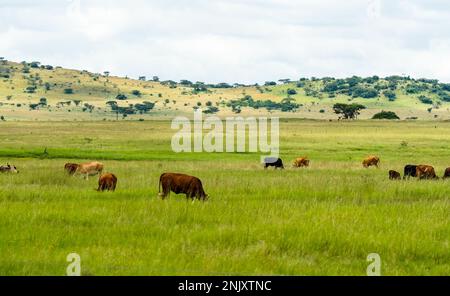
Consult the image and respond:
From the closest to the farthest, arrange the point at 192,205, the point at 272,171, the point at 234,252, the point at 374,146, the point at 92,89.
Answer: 1. the point at 234,252
2. the point at 192,205
3. the point at 272,171
4. the point at 374,146
5. the point at 92,89

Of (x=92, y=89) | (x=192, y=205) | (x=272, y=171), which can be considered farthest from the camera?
(x=92, y=89)

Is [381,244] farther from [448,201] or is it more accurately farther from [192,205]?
[448,201]

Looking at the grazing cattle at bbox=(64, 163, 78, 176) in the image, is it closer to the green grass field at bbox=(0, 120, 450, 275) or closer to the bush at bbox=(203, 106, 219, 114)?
the green grass field at bbox=(0, 120, 450, 275)

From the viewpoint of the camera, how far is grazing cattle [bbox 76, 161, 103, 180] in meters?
28.5

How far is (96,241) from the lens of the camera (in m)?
12.2

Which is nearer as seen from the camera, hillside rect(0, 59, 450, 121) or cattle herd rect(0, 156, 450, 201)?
cattle herd rect(0, 156, 450, 201)

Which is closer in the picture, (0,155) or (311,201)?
(311,201)

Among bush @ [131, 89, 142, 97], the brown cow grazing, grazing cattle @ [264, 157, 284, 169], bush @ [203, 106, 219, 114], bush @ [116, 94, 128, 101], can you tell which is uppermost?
the brown cow grazing

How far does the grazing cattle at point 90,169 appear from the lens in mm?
28516

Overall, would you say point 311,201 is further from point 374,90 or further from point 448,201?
point 374,90

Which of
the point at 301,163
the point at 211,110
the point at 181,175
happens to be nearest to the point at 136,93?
the point at 211,110

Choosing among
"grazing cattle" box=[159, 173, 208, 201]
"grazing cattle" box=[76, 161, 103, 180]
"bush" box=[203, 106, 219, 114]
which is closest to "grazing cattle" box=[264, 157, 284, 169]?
"grazing cattle" box=[76, 161, 103, 180]
